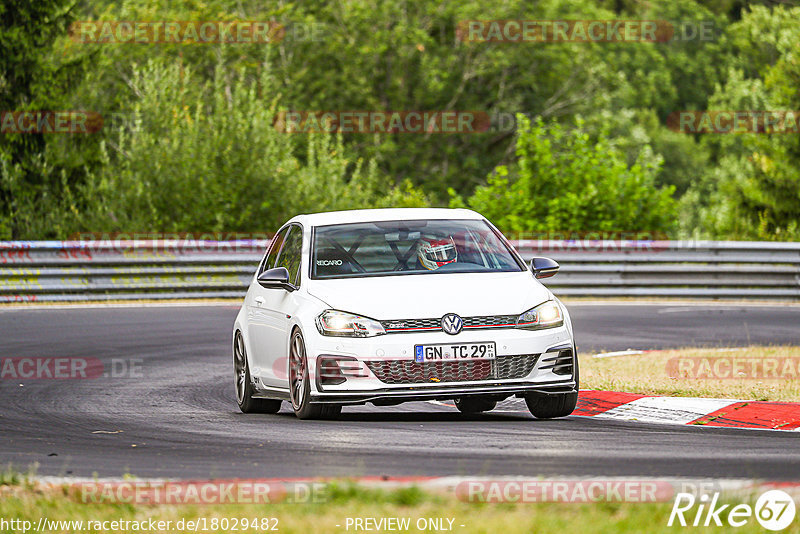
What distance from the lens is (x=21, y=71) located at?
1265 inches

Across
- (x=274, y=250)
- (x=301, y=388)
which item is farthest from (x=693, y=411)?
(x=274, y=250)

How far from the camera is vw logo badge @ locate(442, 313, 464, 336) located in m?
9.47

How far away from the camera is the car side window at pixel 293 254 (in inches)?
425

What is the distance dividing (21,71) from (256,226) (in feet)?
21.5

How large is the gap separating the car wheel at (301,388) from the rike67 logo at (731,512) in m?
4.01

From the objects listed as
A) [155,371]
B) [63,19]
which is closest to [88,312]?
[155,371]

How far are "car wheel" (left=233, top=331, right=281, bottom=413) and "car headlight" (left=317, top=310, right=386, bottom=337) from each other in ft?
5.89

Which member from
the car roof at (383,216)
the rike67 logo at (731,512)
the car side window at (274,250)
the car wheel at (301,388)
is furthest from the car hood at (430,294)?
the rike67 logo at (731,512)

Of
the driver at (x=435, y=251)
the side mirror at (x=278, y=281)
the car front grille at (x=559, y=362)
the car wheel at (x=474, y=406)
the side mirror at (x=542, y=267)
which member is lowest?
the car wheel at (x=474, y=406)

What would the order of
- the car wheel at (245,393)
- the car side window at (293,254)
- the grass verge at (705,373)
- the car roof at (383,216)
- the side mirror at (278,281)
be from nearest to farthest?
the side mirror at (278,281)
the car side window at (293,254)
the car roof at (383,216)
the car wheel at (245,393)
the grass verge at (705,373)

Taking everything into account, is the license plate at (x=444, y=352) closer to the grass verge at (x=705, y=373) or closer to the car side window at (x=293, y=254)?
the car side window at (x=293, y=254)

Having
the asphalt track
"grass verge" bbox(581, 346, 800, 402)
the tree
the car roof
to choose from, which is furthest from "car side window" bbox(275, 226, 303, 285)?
the tree

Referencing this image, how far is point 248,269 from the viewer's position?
2528 cm

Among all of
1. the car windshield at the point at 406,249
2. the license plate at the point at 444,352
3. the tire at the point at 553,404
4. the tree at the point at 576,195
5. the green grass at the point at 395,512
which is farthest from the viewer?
the tree at the point at 576,195
